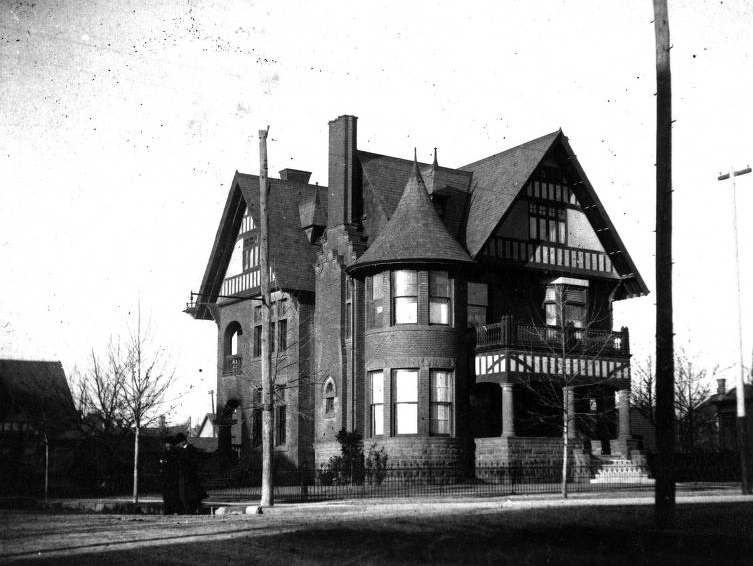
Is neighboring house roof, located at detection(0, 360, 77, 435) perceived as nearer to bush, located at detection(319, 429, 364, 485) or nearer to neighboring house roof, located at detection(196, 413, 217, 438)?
bush, located at detection(319, 429, 364, 485)

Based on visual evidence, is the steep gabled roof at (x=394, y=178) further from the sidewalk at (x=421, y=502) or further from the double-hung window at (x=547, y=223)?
the sidewalk at (x=421, y=502)

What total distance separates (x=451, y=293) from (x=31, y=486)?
719 inches

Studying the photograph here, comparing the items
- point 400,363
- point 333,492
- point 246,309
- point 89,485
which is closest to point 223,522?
point 333,492

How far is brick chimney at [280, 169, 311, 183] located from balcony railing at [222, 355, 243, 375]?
8141mm

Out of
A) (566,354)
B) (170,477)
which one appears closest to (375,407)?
(566,354)

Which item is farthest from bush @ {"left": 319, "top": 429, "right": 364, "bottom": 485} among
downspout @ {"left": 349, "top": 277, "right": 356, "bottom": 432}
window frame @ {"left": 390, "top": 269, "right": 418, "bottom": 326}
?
window frame @ {"left": 390, "top": 269, "right": 418, "bottom": 326}

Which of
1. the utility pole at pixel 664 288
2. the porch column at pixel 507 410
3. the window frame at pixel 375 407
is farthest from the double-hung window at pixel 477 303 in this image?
the utility pole at pixel 664 288

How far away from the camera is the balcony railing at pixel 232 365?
150 feet

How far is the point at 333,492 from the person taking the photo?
32.2 meters

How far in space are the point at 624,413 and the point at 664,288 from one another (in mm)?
22071

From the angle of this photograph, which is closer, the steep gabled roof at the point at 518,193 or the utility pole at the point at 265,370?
the utility pole at the point at 265,370

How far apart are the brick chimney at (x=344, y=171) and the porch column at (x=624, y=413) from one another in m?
11.7

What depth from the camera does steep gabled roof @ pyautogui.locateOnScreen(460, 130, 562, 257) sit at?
38.2 metres

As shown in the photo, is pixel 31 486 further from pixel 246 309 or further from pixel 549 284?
pixel 549 284
